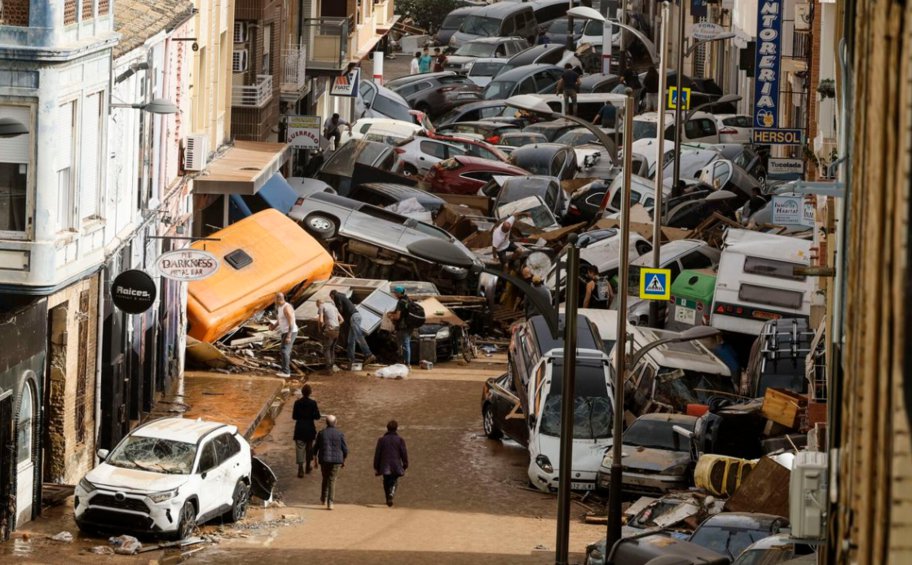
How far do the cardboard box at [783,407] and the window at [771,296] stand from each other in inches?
255

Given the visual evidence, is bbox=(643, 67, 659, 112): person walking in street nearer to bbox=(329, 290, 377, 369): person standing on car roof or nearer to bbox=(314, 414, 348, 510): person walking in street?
bbox=(329, 290, 377, 369): person standing on car roof

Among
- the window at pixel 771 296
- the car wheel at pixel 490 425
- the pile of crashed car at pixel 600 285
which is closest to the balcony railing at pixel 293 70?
the pile of crashed car at pixel 600 285

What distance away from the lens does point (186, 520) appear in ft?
70.8

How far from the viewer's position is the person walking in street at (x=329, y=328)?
3272 centimetres

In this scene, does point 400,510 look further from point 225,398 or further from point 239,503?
point 225,398

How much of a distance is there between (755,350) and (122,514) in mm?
12446

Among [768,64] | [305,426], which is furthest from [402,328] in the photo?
[768,64]

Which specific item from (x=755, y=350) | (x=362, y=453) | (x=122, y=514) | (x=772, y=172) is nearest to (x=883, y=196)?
(x=122, y=514)

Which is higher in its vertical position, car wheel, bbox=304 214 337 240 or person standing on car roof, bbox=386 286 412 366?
car wheel, bbox=304 214 337 240

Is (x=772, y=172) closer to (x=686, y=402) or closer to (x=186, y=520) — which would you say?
(x=686, y=402)

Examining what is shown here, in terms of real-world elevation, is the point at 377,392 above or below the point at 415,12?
below

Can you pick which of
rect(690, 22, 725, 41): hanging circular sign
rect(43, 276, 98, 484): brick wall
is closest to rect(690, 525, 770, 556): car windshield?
rect(43, 276, 98, 484): brick wall

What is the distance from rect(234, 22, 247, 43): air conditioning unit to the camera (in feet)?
134

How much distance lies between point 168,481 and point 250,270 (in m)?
13.0
